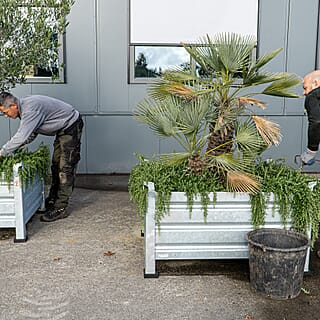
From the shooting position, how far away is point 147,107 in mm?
3438

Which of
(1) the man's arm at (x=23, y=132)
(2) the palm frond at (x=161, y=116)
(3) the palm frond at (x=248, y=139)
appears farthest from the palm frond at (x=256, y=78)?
(1) the man's arm at (x=23, y=132)

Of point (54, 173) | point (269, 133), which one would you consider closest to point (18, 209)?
point (54, 173)

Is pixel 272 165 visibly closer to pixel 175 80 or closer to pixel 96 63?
pixel 175 80

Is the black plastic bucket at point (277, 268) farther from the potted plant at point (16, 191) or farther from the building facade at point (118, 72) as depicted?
the building facade at point (118, 72)

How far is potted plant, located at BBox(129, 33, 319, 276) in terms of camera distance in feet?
11.0

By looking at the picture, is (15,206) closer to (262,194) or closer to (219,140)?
(219,140)

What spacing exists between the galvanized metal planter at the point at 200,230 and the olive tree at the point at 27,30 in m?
1.82

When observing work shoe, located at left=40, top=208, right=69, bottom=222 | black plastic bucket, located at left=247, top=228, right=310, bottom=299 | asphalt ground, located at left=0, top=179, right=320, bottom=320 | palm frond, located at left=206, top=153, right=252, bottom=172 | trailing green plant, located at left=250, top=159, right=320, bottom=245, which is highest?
palm frond, located at left=206, top=153, right=252, bottom=172

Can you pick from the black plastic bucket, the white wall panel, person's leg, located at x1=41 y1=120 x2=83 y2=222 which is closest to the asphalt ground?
the black plastic bucket

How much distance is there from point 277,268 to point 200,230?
0.66m

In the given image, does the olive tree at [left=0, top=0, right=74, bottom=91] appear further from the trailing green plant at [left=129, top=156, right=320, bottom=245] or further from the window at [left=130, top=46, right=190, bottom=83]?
the window at [left=130, top=46, right=190, bottom=83]

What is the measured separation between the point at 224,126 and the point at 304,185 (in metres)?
0.78

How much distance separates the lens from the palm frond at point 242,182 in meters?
3.32

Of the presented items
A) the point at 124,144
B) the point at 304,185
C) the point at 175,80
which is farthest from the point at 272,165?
the point at 124,144
